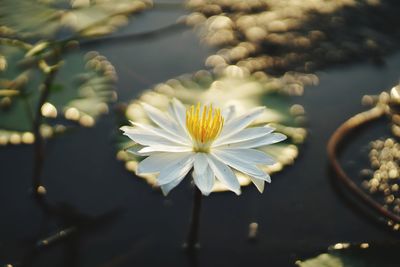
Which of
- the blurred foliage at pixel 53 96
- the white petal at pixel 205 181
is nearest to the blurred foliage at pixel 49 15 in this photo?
the blurred foliage at pixel 53 96

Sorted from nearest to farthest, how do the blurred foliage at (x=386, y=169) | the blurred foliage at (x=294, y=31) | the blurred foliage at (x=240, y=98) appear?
the blurred foliage at (x=386, y=169) < the blurred foliage at (x=240, y=98) < the blurred foliage at (x=294, y=31)

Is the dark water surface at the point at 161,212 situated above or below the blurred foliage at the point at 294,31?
below

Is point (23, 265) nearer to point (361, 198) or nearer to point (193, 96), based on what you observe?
point (193, 96)

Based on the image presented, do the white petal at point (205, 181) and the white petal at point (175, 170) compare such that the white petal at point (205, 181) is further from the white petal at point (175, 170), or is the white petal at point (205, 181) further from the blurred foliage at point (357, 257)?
the blurred foliage at point (357, 257)

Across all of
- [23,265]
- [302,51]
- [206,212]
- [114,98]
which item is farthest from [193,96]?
[23,265]

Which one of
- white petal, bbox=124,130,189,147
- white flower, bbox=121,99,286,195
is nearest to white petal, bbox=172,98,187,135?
white flower, bbox=121,99,286,195

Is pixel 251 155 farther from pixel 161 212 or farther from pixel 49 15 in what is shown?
pixel 49 15

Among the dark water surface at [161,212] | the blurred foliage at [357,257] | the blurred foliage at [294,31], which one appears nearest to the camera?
the blurred foliage at [357,257]
